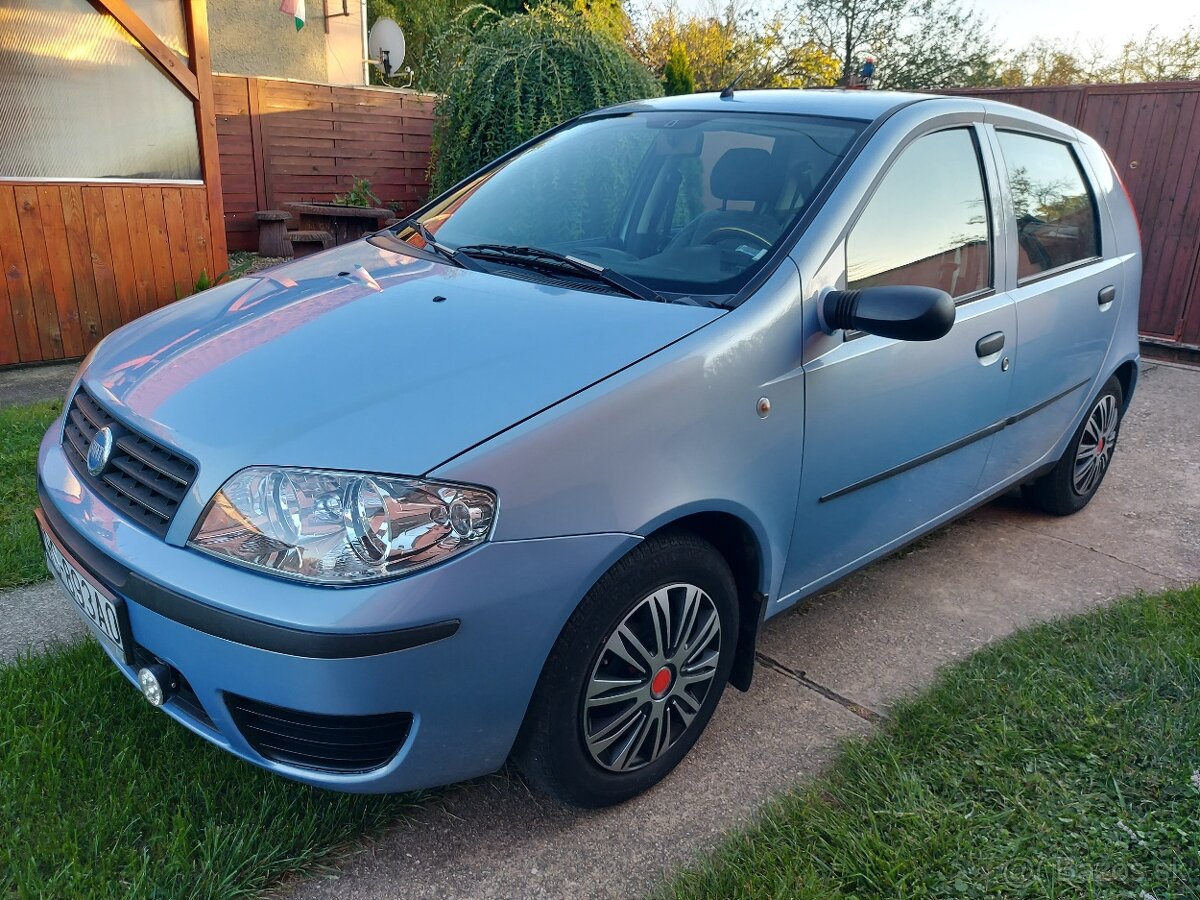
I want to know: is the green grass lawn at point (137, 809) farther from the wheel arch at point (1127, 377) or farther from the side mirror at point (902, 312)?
the wheel arch at point (1127, 377)

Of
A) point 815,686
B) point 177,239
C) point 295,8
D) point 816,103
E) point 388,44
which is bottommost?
point 815,686

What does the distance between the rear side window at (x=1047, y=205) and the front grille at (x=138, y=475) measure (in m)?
2.75

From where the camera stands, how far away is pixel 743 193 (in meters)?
2.72

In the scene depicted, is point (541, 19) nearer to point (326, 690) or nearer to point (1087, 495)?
point (1087, 495)

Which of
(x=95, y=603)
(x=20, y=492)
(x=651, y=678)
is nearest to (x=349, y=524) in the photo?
(x=95, y=603)

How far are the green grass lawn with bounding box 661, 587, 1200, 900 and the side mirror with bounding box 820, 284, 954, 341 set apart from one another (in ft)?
3.53

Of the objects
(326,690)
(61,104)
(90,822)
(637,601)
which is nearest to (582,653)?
(637,601)

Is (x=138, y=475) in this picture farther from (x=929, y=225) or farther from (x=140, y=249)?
(x=140, y=249)

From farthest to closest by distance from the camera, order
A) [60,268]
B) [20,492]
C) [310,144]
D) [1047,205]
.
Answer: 1. [310,144]
2. [60,268]
3. [20,492]
4. [1047,205]

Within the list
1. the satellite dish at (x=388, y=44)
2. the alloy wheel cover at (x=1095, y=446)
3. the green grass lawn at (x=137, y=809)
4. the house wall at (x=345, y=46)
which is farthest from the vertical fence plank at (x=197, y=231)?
the satellite dish at (x=388, y=44)

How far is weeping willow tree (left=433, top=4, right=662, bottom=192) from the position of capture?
23.4 feet

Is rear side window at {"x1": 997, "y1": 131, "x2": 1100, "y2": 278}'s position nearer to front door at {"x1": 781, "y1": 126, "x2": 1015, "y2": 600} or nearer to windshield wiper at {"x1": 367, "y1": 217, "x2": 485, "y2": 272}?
front door at {"x1": 781, "y1": 126, "x2": 1015, "y2": 600}

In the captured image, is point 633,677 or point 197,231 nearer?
point 633,677

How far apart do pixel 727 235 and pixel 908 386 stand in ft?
2.24
